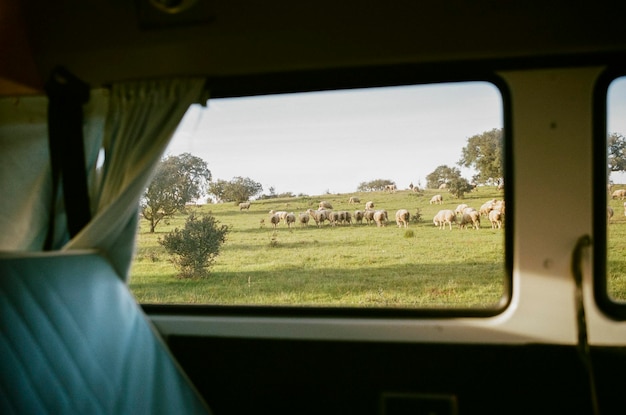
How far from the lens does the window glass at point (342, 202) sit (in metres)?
1.80

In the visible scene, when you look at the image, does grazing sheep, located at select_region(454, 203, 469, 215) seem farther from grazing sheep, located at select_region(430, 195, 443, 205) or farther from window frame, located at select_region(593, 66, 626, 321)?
window frame, located at select_region(593, 66, 626, 321)

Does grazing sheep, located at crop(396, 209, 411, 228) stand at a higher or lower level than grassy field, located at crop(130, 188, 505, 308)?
higher

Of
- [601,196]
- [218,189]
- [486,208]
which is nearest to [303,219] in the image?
[218,189]

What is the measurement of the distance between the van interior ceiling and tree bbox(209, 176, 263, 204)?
0.04 metres

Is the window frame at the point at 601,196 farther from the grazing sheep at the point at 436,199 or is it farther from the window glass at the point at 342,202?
the grazing sheep at the point at 436,199

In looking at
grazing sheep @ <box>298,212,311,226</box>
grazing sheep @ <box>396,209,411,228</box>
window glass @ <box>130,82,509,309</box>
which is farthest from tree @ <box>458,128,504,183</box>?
grazing sheep @ <box>298,212,311,226</box>

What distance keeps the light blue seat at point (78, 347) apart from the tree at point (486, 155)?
1.40m

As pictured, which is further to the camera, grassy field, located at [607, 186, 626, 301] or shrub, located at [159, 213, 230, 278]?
shrub, located at [159, 213, 230, 278]

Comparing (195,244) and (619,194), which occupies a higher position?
(619,194)

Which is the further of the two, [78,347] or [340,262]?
[340,262]

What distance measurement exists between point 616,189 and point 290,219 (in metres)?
1.27

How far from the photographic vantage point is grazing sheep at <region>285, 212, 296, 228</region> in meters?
2.00

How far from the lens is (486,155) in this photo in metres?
1.77

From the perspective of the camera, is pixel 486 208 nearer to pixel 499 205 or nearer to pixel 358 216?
pixel 499 205
